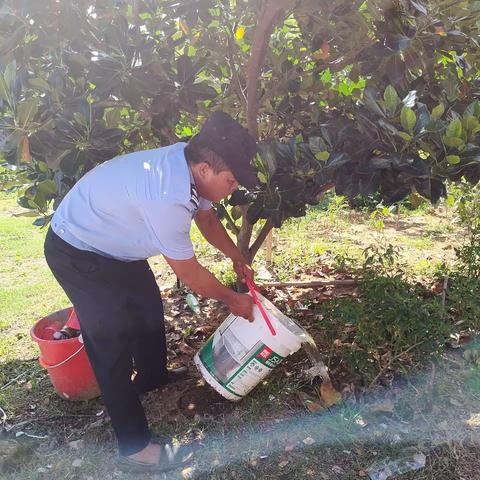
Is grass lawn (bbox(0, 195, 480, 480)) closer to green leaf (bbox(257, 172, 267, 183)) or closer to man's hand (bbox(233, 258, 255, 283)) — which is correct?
A: man's hand (bbox(233, 258, 255, 283))

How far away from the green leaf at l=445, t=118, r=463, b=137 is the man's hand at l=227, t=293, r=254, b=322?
1.10 m

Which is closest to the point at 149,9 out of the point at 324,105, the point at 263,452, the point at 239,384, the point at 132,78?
the point at 132,78

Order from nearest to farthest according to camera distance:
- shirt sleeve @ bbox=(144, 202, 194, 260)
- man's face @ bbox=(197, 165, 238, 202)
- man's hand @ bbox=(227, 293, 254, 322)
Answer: shirt sleeve @ bbox=(144, 202, 194, 260)
man's face @ bbox=(197, 165, 238, 202)
man's hand @ bbox=(227, 293, 254, 322)

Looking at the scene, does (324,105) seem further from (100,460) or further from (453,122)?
(100,460)

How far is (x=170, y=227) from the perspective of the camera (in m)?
1.97

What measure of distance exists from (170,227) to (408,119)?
3.11 ft

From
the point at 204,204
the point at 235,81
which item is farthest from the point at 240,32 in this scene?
the point at 204,204

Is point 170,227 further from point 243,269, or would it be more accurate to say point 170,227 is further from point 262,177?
point 243,269

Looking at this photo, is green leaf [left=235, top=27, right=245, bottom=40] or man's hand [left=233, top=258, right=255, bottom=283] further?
green leaf [left=235, top=27, right=245, bottom=40]

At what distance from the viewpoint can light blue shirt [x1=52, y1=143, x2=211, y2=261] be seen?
1978mm

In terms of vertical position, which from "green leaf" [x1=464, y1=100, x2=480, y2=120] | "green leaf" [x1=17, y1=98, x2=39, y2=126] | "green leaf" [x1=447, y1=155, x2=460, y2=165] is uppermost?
"green leaf" [x1=17, y1=98, x2=39, y2=126]

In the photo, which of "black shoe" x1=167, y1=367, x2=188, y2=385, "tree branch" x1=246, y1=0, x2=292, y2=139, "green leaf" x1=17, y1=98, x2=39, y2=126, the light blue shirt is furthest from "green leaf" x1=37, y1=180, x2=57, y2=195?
"black shoe" x1=167, y1=367, x2=188, y2=385

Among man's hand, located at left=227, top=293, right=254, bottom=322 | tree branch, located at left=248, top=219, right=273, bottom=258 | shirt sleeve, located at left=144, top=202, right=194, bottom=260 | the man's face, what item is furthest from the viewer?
tree branch, located at left=248, top=219, right=273, bottom=258

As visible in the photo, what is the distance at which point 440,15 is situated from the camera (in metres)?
2.16
